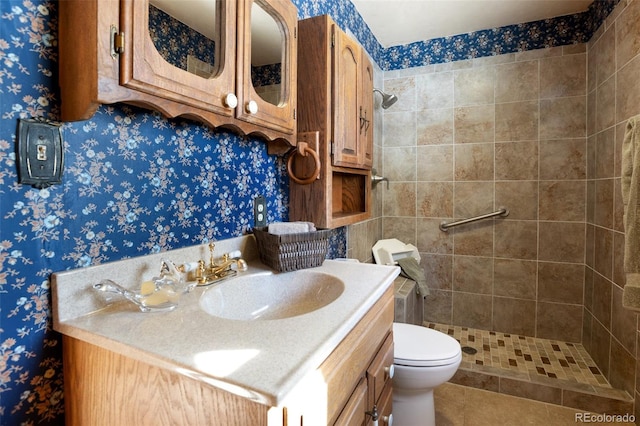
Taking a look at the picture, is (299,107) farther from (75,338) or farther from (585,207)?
(585,207)

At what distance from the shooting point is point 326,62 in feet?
4.52

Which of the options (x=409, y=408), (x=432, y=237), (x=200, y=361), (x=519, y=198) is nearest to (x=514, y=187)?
(x=519, y=198)

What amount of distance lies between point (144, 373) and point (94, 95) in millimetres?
537

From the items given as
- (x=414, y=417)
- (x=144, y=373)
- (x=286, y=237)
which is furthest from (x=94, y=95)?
(x=414, y=417)

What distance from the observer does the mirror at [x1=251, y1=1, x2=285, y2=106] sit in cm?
104

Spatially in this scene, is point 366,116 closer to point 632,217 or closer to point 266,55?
point 266,55

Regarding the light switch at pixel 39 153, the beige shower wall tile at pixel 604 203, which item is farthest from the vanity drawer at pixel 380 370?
the beige shower wall tile at pixel 604 203

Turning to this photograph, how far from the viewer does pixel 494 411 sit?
5.96ft

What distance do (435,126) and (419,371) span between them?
196cm

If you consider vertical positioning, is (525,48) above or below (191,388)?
above

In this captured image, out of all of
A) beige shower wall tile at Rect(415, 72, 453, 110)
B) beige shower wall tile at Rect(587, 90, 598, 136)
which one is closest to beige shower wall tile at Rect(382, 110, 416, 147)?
beige shower wall tile at Rect(415, 72, 453, 110)

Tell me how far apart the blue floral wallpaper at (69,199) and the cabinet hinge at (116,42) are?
0.53 feet

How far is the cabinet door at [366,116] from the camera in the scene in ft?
5.62

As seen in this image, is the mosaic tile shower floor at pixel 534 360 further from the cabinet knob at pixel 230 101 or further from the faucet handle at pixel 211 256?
the cabinet knob at pixel 230 101
